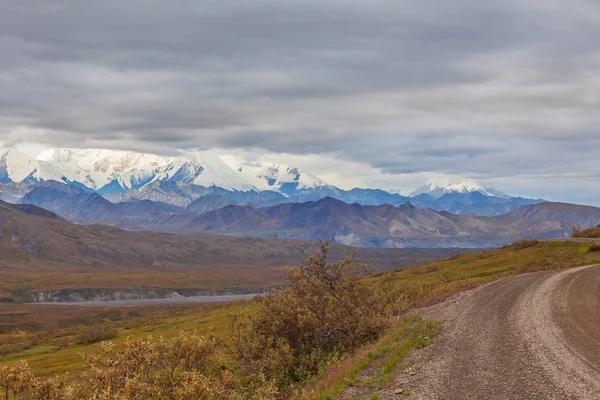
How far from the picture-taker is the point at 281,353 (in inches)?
1126

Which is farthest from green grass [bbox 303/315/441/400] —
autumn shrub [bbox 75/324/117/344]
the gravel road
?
autumn shrub [bbox 75/324/117/344]

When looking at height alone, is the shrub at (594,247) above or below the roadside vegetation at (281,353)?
above

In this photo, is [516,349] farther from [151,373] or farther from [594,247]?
[594,247]

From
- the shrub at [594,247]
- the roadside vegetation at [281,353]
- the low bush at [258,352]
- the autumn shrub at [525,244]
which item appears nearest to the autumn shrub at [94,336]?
the roadside vegetation at [281,353]

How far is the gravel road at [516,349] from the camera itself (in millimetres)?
17344

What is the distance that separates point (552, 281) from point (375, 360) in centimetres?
2093

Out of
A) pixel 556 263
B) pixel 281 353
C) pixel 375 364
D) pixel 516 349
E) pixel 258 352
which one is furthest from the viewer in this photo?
pixel 556 263

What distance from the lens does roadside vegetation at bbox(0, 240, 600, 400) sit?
18359 millimetres

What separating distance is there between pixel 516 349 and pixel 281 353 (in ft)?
41.4

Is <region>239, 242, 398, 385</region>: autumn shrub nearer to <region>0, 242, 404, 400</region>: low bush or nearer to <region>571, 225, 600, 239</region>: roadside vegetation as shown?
<region>0, 242, 404, 400</region>: low bush

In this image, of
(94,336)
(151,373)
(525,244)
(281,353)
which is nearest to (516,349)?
(281,353)

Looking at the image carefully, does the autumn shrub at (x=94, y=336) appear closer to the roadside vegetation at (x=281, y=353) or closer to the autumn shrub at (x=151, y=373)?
the roadside vegetation at (x=281, y=353)

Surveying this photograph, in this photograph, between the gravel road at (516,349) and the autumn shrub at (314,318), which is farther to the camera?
the autumn shrub at (314,318)

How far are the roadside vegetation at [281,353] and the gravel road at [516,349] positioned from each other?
1.97 m
